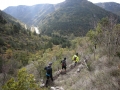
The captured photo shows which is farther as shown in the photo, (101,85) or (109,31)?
(109,31)

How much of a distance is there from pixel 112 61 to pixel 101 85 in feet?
11.3

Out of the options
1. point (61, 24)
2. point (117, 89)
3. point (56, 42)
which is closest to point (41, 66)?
point (117, 89)

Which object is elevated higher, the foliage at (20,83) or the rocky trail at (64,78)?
the foliage at (20,83)

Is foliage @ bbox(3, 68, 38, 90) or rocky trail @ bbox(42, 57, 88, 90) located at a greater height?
foliage @ bbox(3, 68, 38, 90)

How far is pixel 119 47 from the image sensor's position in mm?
11492

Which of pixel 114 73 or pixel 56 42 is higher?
pixel 114 73

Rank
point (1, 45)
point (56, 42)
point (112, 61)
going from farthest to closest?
point (56, 42) → point (1, 45) → point (112, 61)

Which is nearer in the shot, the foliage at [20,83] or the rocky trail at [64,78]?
the foliage at [20,83]

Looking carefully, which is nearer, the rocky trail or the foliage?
the foliage

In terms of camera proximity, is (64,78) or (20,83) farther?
(64,78)

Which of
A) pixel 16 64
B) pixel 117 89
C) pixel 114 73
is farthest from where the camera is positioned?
pixel 16 64

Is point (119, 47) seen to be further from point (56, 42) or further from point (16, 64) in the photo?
point (56, 42)

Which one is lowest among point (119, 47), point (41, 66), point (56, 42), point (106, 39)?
point (56, 42)

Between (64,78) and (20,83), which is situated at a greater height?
(20,83)
